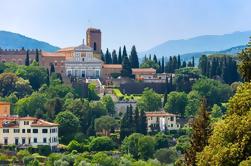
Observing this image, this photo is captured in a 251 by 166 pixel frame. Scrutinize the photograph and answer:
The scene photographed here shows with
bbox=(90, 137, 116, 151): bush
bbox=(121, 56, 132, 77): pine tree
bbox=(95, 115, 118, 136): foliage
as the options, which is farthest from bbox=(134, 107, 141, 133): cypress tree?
bbox=(121, 56, 132, 77): pine tree

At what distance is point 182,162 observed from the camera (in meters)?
14.0

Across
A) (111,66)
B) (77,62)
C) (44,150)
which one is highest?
(77,62)

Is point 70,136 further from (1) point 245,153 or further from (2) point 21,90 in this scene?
(1) point 245,153

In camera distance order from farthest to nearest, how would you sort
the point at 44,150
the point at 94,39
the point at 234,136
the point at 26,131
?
the point at 94,39 → the point at 26,131 → the point at 44,150 → the point at 234,136

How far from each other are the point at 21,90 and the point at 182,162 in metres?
49.4

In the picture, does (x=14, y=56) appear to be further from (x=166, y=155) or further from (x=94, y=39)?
(x=166, y=155)

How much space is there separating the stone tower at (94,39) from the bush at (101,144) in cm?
3974

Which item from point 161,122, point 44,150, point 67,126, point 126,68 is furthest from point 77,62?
point 44,150

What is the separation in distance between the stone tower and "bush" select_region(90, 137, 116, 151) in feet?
130

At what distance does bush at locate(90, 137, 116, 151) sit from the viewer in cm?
4594

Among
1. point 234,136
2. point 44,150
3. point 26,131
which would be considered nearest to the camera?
point 234,136

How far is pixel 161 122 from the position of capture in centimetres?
5506

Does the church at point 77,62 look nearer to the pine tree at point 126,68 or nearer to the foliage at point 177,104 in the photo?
the pine tree at point 126,68

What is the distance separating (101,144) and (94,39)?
1668 inches
